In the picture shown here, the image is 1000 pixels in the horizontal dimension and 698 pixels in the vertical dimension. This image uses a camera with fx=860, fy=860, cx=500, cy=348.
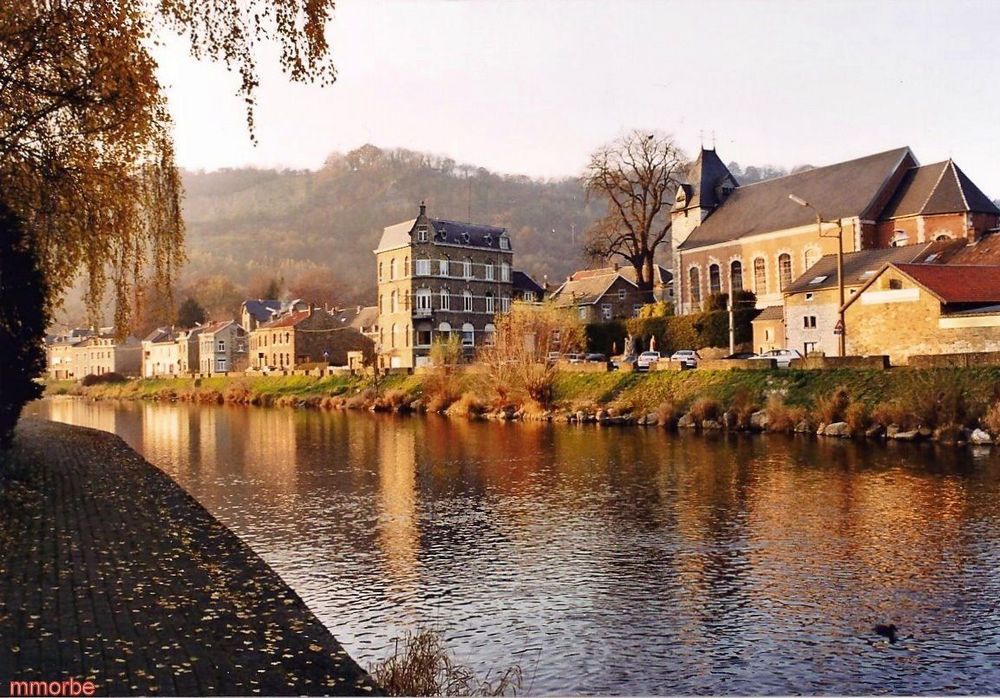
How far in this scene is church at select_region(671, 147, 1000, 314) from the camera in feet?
170

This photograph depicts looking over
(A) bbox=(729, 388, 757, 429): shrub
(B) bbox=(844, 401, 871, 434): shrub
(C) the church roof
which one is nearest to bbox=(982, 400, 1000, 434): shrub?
(B) bbox=(844, 401, 871, 434): shrub

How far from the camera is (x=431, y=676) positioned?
8406mm

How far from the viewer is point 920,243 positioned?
50.2 m

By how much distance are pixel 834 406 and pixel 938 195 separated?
25163 millimetres

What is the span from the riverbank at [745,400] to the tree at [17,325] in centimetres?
2573

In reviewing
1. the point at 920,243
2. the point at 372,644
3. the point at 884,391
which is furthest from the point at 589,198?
the point at 372,644

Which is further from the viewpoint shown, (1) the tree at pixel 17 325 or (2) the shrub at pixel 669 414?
(2) the shrub at pixel 669 414

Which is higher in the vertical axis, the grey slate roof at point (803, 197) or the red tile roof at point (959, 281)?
the grey slate roof at point (803, 197)

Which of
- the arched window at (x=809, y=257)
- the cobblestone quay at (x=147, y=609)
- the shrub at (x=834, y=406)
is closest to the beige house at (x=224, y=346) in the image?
the arched window at (x=809, y=257)

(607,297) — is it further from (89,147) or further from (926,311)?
(89,147)

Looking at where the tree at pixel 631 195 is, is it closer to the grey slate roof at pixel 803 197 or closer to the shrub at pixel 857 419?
the grey slate roof at pixel 803 197

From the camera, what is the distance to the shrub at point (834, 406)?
1331 inches

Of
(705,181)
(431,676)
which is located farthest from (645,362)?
(431,676)

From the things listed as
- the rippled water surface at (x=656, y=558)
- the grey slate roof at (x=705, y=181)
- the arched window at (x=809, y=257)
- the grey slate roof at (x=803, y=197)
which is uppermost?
the grey slate roof at (x=705, y=181)
